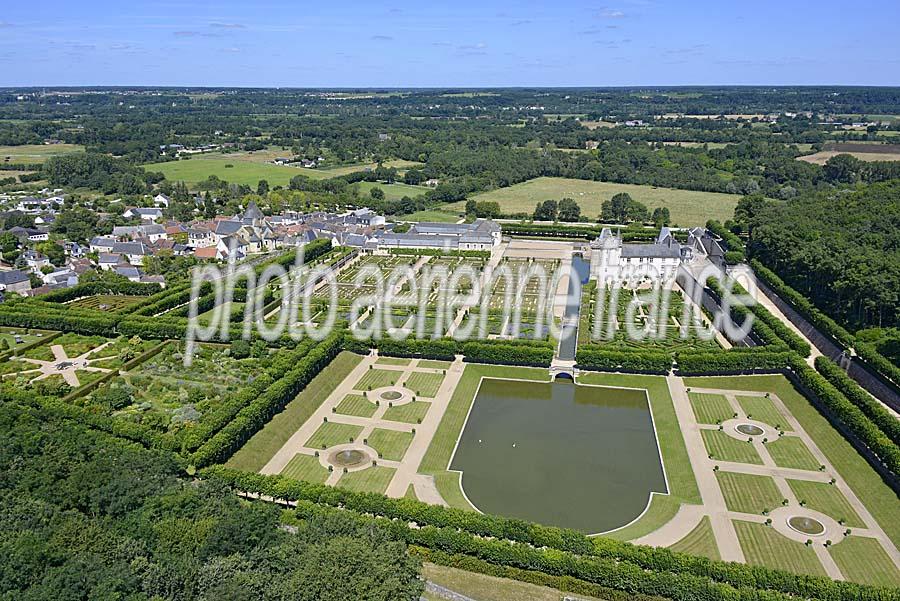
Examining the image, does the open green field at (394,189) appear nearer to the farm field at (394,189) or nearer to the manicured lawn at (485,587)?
the farm field at (394,189)

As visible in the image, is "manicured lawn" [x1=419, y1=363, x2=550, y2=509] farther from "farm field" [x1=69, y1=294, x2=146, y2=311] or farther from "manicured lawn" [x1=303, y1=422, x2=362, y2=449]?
"farm field" [x1=69, y1=294, x2=146, y2=311]

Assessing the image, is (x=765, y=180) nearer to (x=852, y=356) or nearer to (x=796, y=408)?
(x=852, y=356)

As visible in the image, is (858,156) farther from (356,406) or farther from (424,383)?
(356,406)

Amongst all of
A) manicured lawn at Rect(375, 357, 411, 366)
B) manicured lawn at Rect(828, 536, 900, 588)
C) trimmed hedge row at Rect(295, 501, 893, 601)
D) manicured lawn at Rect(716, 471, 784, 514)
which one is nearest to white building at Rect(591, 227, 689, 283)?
manicured lawn at Rect(375, 357, 411, 366)

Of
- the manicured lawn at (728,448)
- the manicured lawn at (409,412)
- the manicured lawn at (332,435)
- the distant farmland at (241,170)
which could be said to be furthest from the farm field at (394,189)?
the manicured lawn at (728,448)

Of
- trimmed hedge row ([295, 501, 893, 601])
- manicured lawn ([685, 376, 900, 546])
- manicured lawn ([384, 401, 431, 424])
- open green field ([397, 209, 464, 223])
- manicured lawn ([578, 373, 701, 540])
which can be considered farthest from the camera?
open green field ([397, 209, 464, 223])

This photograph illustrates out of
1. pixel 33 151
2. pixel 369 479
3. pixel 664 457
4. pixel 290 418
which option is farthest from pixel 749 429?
pixel 33 151
